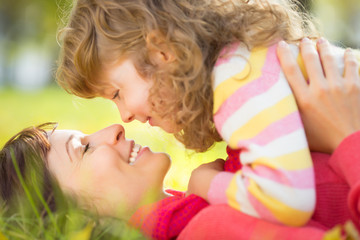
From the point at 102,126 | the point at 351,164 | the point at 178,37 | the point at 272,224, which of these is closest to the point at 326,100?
the point at 351,164

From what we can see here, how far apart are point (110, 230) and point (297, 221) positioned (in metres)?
0.77

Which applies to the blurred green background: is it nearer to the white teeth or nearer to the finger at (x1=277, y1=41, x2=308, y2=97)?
the white teeth

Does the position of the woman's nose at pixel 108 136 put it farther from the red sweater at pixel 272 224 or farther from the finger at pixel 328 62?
the finger at pixel 328 62

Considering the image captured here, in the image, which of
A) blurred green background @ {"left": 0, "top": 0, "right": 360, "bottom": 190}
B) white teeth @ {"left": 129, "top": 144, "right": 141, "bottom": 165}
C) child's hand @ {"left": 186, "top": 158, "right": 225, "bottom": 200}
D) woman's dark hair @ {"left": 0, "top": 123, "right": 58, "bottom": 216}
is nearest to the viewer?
child's hand @ {"left": 186, "top": 158, "right": 225, "bottom": 200}

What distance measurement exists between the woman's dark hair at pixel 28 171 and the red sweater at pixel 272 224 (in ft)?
1.41

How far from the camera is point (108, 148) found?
243cm

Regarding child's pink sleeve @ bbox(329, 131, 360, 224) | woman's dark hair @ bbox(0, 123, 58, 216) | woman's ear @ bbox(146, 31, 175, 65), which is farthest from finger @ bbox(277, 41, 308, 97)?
woman's dark hair @ bbox(0, 123, 58, 216)

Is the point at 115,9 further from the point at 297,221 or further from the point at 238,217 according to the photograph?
the point at 297,221

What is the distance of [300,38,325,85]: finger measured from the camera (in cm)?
207

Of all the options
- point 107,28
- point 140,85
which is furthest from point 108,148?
Answer: point 107,28

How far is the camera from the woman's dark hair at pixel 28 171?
229 centimetres

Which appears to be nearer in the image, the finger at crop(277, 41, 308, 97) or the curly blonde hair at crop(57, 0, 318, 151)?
the finger at crop(277, 41, 308, 97)

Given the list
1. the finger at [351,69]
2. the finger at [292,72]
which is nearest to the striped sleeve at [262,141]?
the finger at [292,72]

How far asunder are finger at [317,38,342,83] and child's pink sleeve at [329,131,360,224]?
26 centimetres
